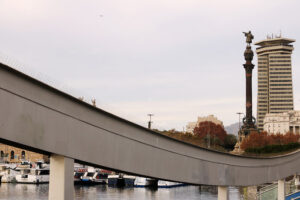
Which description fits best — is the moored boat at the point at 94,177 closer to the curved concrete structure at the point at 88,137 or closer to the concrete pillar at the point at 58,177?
the curved concrete structure at the point at 88,137

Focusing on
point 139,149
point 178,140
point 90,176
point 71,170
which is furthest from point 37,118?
point 90,176

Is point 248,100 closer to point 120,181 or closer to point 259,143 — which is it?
point 259,143

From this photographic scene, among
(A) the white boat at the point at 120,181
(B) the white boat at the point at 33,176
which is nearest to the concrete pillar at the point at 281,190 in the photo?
(A) the white boat at the point at 120,181

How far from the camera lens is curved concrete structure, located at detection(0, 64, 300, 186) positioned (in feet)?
35.2

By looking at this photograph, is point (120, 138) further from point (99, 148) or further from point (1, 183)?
point (1, 183)

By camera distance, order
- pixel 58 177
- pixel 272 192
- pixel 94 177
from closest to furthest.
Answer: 1. pixel 58 177
2. pixel 272 192
3. pixel 94 177

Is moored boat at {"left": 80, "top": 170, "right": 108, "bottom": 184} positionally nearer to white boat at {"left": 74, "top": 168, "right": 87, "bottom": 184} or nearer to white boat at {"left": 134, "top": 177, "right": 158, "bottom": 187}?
white boat at {"left": 74, "top": 168, "right": 87, "bottom": 184}

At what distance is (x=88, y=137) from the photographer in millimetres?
12773

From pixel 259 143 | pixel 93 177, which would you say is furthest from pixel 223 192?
pixel 259 143

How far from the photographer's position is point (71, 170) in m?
12.1

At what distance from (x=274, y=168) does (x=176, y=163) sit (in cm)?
1169

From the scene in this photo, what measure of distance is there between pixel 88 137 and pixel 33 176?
3164 inches

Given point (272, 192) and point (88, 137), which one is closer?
point (88, 137)

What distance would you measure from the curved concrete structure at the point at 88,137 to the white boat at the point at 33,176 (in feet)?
242
